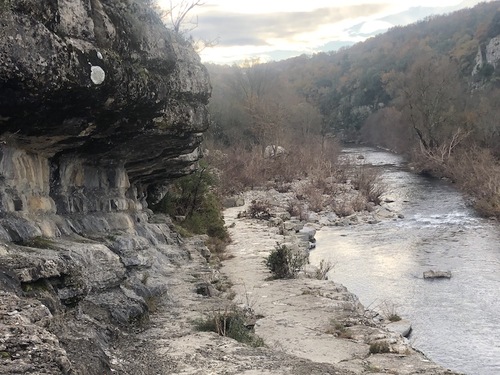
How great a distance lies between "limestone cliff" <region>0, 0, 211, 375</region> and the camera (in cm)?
549

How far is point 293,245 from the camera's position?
18.7m

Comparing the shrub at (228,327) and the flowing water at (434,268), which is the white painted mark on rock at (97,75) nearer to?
the shrub at (228,327)

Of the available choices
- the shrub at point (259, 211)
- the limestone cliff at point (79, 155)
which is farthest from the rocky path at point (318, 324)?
the shrub at point (259, 211)

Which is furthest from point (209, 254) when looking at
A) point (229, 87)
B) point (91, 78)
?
point (229, 87)

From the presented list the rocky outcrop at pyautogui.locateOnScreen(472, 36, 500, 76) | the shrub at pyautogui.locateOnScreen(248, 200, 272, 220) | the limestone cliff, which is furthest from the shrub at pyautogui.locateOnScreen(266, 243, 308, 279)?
the rocky outcrop at pyautogui.locateOnScreen(472, 36, 500, 76)

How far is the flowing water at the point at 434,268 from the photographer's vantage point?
11086 mm

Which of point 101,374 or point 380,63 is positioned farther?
point 380,63

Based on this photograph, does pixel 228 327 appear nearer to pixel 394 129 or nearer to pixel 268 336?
pixel 268 336

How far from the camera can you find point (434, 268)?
54.0 feet

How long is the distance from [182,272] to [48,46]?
6616mm

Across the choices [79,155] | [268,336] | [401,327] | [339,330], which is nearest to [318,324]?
[339,330]

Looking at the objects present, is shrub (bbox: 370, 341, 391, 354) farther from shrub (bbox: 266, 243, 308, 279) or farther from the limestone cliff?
shrub (bbox: 266, 243, 308, 279)

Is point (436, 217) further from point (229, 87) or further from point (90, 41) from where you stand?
point (229, 87)

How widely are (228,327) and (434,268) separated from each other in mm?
10450
